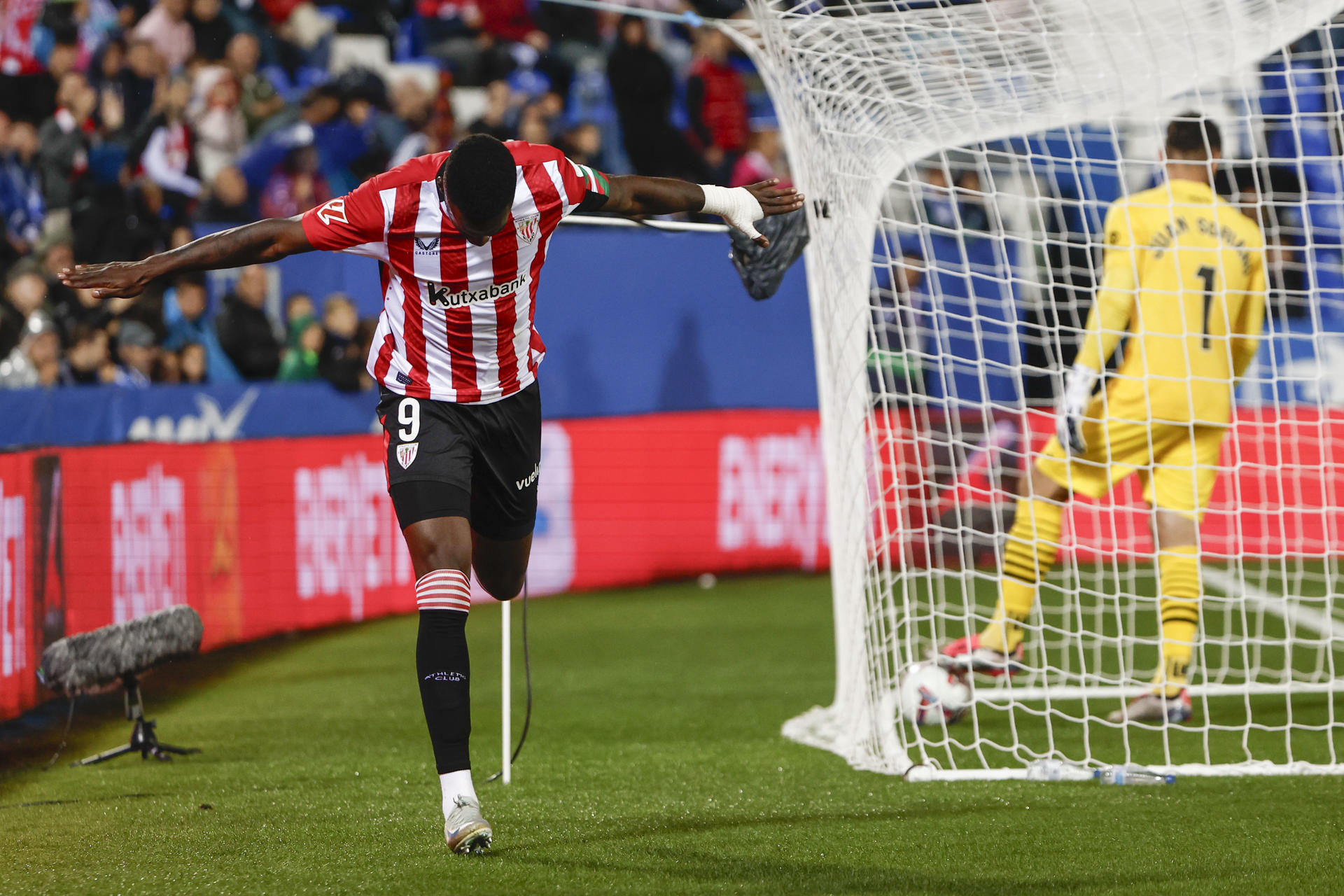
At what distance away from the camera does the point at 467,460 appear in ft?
12.4

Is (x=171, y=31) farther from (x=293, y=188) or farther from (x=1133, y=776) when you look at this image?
(x=1133, y=776)

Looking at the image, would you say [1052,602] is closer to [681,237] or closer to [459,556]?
[681,237]

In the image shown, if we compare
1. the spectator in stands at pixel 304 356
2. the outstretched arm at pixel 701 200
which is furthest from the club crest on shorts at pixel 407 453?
the spectator in stands at pixel 304 356

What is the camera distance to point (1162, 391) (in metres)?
5.31

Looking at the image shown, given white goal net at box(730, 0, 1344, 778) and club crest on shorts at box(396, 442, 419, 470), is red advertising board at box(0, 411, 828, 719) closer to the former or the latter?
club crest on shorts at box(396, 442, 419, 470)

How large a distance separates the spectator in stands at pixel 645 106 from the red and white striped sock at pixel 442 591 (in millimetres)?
8378

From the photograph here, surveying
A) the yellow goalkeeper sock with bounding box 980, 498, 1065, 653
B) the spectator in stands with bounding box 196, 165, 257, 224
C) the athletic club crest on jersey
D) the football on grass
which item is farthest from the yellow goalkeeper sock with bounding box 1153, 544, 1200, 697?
the spectator in stands with bounding box 196, 165, 257, 224

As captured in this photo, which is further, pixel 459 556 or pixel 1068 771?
pixel 1068 771

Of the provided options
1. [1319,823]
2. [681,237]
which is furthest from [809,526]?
[1319,823]

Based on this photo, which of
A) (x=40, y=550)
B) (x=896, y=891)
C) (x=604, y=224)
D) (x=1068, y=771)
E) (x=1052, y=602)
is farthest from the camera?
(x=1052, y=602)

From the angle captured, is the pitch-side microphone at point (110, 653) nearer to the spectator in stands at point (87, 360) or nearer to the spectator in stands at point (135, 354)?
the spectator in stands at point (87, 360)

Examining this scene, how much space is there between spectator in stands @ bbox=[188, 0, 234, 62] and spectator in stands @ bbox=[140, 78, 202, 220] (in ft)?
2.10

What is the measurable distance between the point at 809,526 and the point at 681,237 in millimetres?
2491

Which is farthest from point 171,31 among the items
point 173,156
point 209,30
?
point 173,156
